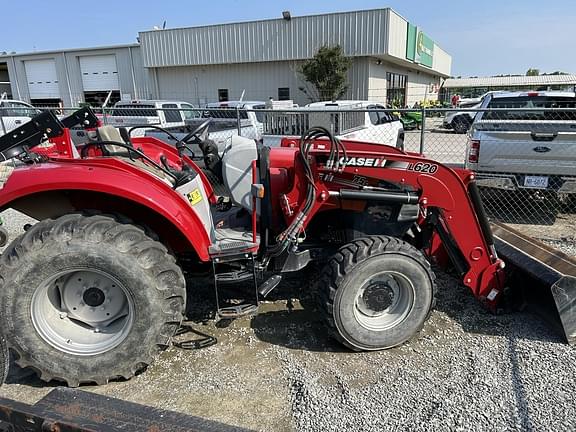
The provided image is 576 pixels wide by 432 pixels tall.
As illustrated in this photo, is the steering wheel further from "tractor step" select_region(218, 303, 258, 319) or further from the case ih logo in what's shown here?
"tractor step" select_region(218, 303, 258, 319)

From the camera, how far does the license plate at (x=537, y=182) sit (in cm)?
610

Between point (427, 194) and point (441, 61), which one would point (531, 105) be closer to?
point (427, 194)

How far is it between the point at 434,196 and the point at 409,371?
49.7 inches

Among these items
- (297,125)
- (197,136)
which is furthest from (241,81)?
(197,136)

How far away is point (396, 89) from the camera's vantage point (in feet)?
108

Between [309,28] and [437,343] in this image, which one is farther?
[309,28]

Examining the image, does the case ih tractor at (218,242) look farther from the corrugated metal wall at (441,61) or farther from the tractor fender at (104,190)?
the corrugated metal wall at (441,61)

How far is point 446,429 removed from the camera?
2469mm

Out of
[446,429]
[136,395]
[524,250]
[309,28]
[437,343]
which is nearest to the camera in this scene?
[446,429]

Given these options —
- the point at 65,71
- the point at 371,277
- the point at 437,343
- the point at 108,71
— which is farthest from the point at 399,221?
the point at 65,71

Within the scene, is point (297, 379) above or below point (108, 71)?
below

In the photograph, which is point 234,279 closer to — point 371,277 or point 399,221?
point 371,277

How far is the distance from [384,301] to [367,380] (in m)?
0.57

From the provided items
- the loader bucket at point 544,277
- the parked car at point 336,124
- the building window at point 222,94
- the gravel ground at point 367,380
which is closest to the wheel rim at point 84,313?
the gravel ground at point 367,380
